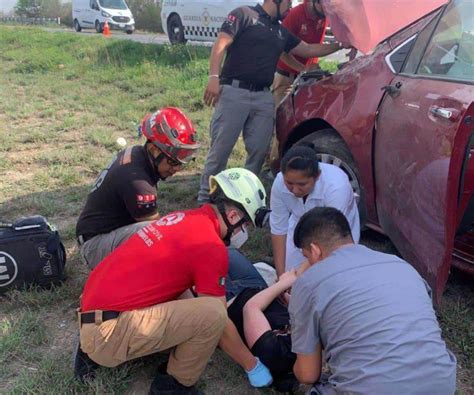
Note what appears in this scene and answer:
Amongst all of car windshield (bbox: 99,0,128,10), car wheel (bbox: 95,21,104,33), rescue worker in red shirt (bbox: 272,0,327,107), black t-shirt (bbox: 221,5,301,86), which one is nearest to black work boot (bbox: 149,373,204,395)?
black t-shirt (bbox: 221,5,301,86)

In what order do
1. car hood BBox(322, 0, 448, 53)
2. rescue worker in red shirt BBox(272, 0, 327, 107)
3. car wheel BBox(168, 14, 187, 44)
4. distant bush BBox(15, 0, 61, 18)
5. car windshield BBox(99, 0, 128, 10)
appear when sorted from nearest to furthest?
car hood BBox(322, 0, 448, 53), rescue worker in red shirt BBox(272, 0, 327, 107), car wheel BBox(168, 14, 187, 44), car windshield BBox(99, 0, 128, 10), distant bush BBox(15, 0, 61, 18)

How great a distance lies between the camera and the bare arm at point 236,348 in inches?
97.5

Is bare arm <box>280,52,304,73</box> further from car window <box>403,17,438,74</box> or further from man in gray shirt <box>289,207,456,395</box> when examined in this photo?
man in gray shirt <box>289,207,456,395</box>

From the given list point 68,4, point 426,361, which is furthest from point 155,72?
point 68,4

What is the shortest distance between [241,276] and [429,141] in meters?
1.21

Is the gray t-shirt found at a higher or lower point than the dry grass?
higher

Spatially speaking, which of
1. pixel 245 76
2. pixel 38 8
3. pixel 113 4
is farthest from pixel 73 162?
pixel 38 8

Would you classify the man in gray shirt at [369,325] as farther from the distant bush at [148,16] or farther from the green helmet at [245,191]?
the distant bush at [148,16]

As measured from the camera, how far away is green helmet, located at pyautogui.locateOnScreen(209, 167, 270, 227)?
96.9 inches

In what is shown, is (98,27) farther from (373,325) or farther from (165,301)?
(373,325)

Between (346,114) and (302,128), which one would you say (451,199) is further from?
(302,128)

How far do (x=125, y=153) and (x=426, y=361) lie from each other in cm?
194

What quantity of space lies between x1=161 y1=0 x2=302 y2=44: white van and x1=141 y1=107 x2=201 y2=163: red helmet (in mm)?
7978

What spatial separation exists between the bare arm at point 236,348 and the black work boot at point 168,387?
0.25 meters
